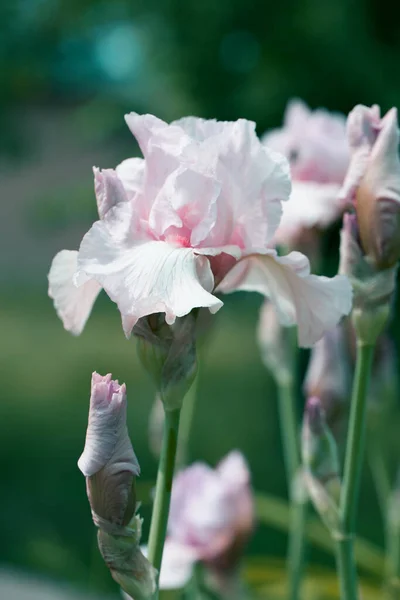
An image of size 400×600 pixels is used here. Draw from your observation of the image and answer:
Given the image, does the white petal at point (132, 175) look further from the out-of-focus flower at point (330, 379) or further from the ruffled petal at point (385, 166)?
the out-of-focus flower at point (330, 379)

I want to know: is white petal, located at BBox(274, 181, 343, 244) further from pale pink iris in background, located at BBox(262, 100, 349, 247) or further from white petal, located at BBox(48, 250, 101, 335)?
white petal, located at BBox(48, 250, 101, 335)

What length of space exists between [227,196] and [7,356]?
3819 mm

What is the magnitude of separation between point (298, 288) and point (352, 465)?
10cm

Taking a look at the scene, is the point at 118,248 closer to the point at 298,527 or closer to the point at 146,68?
the point at 298,527

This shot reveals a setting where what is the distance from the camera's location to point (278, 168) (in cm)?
45

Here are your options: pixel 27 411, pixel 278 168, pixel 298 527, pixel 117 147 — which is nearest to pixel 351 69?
pixel 27 411

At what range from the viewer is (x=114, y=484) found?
39cm

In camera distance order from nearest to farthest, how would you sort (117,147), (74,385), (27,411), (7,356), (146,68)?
(146,68) < (27,411) < (74,385) < (7,356) < (117,147)

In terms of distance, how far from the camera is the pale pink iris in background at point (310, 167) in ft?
2.27

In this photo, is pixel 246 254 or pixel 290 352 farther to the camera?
pixel 290 352

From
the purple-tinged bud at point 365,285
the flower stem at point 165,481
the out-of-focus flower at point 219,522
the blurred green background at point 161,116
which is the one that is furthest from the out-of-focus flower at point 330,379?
the blurred green background at point 161,116

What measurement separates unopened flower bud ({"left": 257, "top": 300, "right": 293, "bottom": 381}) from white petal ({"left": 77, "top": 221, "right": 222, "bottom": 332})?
14.7 inches

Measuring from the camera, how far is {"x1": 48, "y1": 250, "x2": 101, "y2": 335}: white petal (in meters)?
0.45

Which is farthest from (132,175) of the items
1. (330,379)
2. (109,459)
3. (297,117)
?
(297,117)
